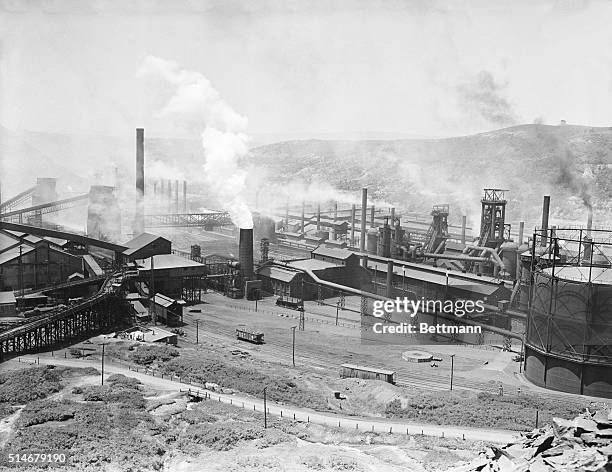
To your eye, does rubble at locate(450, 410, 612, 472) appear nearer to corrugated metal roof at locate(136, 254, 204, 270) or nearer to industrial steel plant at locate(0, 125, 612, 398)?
industrial steel plant at locate(0, 125, 612, 398)

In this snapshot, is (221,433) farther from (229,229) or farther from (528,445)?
(229,229)

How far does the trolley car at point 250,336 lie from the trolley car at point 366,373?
29.3ft

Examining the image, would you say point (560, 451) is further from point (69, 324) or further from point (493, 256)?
point (493, 256)

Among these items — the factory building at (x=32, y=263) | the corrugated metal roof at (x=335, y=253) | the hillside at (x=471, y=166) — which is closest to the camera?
the factory building at (x=32, y=263)

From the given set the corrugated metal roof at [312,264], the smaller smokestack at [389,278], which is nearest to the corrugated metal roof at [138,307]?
the corrugated metal roof at [312,264]

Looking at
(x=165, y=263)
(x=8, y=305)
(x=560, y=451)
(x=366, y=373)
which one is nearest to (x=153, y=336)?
(x=8, y=305)

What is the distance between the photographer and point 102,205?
245 ft

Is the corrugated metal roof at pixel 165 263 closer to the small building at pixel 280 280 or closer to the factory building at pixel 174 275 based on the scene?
the factory building at pixel 174 275

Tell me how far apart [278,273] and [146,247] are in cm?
1249

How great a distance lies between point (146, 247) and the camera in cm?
6031

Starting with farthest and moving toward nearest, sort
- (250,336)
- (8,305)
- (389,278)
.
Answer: (389,278)
(250,336)
(8,305)

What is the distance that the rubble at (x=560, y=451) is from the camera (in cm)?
1781

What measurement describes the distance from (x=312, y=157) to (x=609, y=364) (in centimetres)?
14008

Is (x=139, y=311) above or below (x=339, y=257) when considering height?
below
